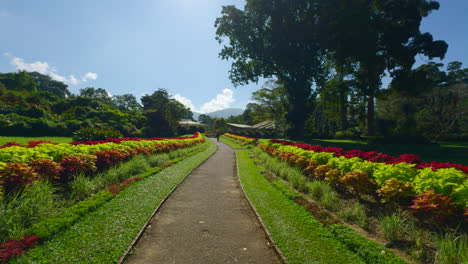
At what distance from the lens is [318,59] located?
26.7 metres

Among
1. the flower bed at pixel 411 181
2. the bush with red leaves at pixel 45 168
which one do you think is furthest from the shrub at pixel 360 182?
the bush with red leaves at pixel 45 168

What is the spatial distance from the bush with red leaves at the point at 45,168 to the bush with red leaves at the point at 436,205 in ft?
28.0

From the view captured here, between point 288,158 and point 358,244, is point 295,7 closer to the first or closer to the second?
point 288,158

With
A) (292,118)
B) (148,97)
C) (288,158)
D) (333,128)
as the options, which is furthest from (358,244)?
(148,97)

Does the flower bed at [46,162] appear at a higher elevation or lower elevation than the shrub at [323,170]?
higher

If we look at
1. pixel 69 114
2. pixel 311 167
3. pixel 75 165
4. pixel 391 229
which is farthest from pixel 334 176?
pixel 69 114

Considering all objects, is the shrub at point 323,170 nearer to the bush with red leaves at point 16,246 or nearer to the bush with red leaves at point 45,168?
the bush with red leaves at point 16,246

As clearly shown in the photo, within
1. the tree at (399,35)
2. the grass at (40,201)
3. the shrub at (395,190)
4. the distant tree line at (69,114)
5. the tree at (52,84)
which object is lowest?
the grass at (40,201)

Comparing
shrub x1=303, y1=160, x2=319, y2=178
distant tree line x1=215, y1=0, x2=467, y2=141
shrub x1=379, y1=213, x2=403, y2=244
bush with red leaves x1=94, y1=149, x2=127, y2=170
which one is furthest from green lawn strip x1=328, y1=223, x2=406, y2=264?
distant tree line x1=215, y1=0, x2=467, y2=141

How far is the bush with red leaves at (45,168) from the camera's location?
5242 millimetres

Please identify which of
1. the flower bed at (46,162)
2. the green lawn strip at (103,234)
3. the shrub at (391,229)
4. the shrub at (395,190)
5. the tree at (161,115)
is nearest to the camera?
the green lawn strip at (103,234)

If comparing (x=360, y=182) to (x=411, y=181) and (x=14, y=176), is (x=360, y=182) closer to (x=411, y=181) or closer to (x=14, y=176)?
(x=411, y=181)

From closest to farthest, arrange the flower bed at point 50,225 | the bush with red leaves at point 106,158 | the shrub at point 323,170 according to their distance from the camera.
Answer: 1. the flower bed at point 50,225
2. the shrub at point 323,170
3. the bush with red leaves at point 106,158

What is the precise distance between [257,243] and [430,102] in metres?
41.2
